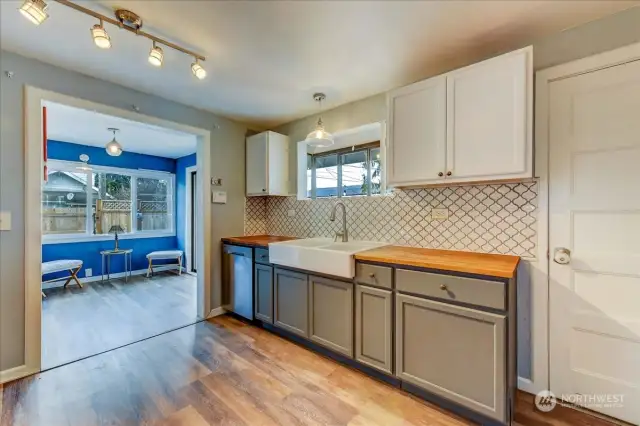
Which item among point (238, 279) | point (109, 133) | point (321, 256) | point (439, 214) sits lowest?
point (238, 279)

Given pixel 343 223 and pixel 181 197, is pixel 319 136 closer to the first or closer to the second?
pixel 343 223

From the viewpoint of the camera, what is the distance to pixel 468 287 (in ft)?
5.24

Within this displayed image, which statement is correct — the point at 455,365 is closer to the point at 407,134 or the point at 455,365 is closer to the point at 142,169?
the point at 407,134

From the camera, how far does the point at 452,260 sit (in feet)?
5.89

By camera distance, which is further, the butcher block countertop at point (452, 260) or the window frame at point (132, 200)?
the window frame at point (132, 200)

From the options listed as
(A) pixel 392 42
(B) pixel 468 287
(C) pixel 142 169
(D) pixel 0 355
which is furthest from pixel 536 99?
(C) pixel 142 169

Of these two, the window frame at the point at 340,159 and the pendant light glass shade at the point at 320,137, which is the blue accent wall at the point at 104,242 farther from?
the pendant light glass shade at the point at 320,137

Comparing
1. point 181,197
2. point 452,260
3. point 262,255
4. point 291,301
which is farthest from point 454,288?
point 181,197

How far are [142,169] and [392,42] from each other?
5447mm

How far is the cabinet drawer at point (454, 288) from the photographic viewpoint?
4.97 feet

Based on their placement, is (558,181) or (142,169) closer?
(558,181)

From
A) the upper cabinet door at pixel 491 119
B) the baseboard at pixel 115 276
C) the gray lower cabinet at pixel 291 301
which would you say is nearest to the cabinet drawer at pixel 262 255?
A: the gray lower cabinet at pixel 291 301

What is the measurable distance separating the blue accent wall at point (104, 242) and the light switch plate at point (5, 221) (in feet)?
11.0

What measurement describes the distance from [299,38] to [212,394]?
2.40 metres
